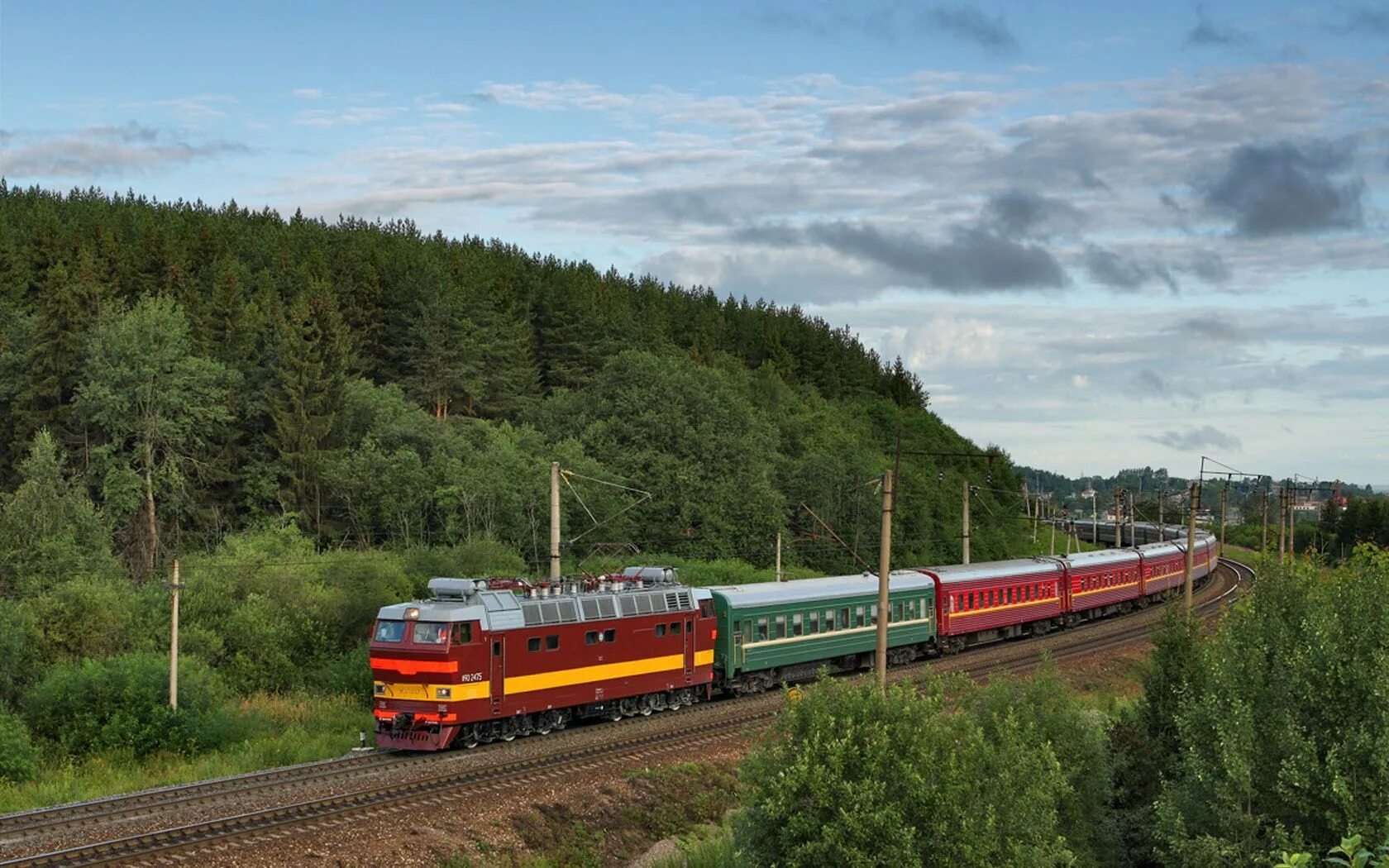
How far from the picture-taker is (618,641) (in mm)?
38938

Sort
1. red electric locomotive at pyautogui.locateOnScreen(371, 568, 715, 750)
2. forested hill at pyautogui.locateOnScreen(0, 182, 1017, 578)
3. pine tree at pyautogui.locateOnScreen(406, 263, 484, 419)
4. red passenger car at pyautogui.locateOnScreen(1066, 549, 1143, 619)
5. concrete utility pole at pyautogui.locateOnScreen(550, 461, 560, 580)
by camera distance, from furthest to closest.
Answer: pine tree at pyautogui.locateOnScreen(406, 263, 484, 419), forested hill at pyautogui.locateOnScreen(0, 182, 1017, 578), red passenger car at pyautogui.locateOnScreen(1066, 549, 1143, 619), concrete utility pole at pyautogui.locateOnScreen(550, 461, 560, 580), red electric locomotive at pyautogui.locateOnScreen(371, 568, 715, 750)

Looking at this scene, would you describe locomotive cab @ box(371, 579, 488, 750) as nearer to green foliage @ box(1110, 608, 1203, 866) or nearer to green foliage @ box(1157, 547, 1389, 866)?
green foliage @ box(1110, 608, 1203, 866)

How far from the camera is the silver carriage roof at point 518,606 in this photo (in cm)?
3453

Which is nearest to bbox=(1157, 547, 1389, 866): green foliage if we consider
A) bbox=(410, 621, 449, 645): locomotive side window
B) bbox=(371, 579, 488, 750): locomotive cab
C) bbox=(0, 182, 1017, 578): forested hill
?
bbox=(371, 579, 488, 750): locomotive cab

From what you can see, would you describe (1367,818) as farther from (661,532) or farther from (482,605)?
(661,532)

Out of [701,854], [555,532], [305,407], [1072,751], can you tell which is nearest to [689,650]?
[555,532]

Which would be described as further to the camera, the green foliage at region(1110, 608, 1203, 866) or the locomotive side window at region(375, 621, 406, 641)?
the locomotive side window at region(375, 621, 406, 641)

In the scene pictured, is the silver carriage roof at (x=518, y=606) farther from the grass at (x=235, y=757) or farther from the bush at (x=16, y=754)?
the bush at (x=16, y=754)

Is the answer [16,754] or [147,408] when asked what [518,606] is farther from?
[147,408]

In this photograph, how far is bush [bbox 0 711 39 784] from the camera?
108 ft

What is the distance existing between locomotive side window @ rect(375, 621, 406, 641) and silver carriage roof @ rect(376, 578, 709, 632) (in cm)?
13

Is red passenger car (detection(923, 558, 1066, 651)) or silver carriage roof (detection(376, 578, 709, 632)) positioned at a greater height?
silver carriage roof (detection(376, 578, 709, 632))

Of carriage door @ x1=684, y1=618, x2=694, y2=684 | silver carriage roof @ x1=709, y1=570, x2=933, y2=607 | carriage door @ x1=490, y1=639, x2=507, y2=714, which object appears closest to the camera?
carriage door @ x1=490, y1=639, x2=507, y2=714

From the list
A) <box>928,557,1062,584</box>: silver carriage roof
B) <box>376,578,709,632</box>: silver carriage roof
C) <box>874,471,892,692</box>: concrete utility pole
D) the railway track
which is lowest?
the railway track
